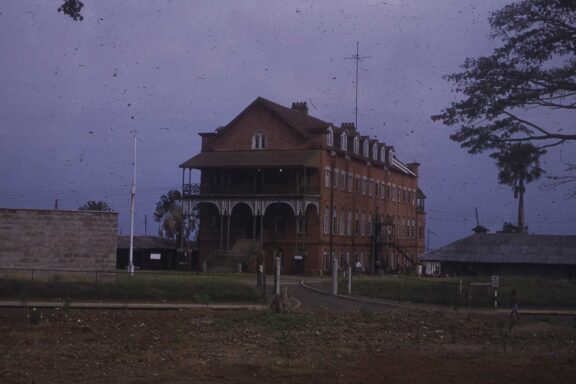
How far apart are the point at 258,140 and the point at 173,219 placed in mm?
19487

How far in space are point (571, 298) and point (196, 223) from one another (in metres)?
34.9

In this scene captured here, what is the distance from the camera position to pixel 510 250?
178 ft

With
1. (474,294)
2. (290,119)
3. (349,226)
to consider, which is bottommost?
(474,294)

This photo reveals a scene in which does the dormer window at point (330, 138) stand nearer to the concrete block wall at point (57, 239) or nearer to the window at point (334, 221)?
the window at point (334, 221)

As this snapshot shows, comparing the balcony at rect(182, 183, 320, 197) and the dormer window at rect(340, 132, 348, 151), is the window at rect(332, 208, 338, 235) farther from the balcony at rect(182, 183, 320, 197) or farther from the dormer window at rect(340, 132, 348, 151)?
the dormer window at rect(340, 132, 348, 151)

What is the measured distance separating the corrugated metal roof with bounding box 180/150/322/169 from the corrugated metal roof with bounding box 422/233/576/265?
11.4 m

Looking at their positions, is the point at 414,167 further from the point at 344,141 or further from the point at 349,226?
the point at 344,141

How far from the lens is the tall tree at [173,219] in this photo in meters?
64.1

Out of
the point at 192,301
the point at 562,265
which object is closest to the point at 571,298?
the point at 562,265

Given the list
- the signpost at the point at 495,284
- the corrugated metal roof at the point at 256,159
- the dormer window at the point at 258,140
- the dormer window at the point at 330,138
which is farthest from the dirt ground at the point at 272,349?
the dormer window at the point at 258,140

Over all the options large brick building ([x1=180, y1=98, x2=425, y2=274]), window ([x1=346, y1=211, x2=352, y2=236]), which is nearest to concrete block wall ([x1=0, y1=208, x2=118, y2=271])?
large brick building ([x1=180, y1=98, x2=425, y2=274])

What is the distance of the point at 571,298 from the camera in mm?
39594

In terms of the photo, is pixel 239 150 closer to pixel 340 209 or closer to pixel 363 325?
pixel 340 209

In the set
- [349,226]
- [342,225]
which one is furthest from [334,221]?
[349,226]
